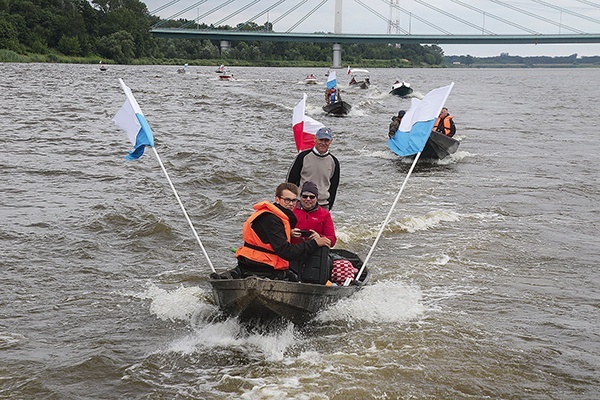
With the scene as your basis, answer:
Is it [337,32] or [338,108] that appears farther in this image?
[337,32]

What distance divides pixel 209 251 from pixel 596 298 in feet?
17.3

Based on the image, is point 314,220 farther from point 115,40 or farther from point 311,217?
point 115,40

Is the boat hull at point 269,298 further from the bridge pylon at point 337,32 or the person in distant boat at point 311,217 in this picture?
the bridge pylon at point 337,32

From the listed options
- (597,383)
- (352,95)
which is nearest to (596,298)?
(597,383)

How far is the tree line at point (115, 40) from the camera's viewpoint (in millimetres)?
88938

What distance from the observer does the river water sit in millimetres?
6559

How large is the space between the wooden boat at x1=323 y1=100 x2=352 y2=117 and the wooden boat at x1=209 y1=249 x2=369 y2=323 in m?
Answer: 25.4

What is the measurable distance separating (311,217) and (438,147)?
13.0 meters

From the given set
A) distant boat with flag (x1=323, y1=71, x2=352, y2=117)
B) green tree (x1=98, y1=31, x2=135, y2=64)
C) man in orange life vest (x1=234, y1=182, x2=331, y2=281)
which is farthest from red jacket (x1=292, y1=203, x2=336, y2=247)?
green tree (x1=98, y1=31, x2=135, y2=64)

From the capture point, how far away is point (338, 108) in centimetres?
3241

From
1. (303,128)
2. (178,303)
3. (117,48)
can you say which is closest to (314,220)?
(178,303)

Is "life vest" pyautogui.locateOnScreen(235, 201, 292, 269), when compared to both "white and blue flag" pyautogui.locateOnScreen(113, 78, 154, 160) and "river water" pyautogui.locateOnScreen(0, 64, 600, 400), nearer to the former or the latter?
"river water" pyautogui.locateOnScreen(0, 64, 600, 400)

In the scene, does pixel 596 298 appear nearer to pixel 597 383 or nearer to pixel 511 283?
pixel 511 283

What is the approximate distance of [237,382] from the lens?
6363 mm
